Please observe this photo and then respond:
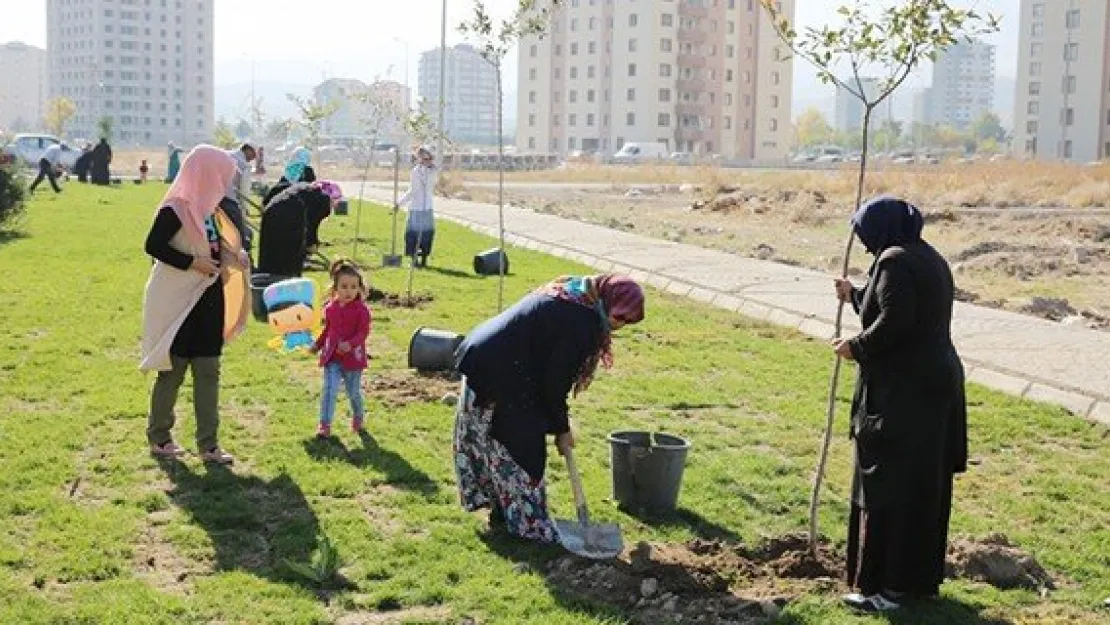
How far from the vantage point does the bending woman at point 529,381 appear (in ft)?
19.7

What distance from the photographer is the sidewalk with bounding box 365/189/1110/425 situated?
36.4 ft

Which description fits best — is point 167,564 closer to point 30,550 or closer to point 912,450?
point 30,550

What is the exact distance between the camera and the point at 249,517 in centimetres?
671

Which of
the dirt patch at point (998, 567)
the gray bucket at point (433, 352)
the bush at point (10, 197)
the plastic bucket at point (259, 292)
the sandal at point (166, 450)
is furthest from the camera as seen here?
the bush at point (10, 197)

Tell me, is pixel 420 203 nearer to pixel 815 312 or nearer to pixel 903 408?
pixel 815 312

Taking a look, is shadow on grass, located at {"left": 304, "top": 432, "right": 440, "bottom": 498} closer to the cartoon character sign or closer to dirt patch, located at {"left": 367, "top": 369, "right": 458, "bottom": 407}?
dirt patch, located at {"left": 367, "top": 369, "right": 458, "bottom": 407}

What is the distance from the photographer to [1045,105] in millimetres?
101812

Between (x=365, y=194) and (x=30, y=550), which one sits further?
(x=365, y=194)

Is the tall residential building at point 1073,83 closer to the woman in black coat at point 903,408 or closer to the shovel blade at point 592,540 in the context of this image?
the shovel blade at point 592,540

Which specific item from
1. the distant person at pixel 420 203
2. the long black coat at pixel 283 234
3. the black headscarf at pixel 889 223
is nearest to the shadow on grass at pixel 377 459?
the black headscarf at pixel 889 223

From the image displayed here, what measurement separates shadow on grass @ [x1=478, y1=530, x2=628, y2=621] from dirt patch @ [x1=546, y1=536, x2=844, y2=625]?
29 millimetres

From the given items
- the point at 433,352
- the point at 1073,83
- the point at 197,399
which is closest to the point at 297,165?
the point at 433,352

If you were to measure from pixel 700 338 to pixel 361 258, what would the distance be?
28.2 ft

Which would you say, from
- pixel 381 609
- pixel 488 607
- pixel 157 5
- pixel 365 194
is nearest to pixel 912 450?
pixel 488 607
